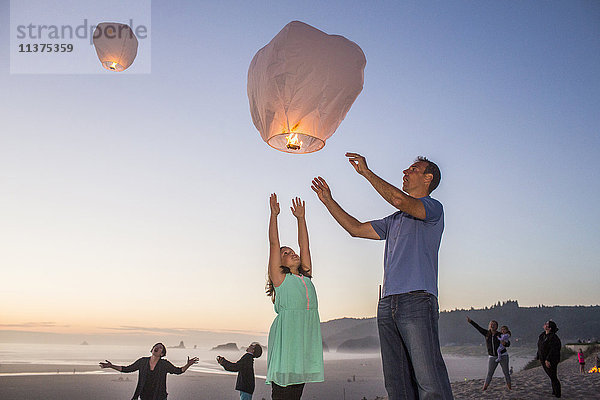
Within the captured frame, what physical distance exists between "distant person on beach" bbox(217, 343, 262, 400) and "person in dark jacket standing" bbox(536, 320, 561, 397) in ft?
22.8

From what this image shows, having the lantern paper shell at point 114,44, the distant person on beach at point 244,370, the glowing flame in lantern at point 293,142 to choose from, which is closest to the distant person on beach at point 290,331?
the glowing flame in lantern at point 293,142

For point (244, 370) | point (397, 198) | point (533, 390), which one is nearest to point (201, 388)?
point (533, 390)

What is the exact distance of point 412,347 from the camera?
2.49m

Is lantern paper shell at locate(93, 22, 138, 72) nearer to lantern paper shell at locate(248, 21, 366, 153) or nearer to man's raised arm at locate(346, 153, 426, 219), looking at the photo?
lantern paper shell at locate(248, 21, 366, 153)

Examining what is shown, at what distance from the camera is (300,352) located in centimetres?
387

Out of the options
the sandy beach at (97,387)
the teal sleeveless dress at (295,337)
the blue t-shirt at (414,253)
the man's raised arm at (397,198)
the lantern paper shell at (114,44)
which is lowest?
the sandy beach at (97,387)

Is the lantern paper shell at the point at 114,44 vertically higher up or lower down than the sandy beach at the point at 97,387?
higher up

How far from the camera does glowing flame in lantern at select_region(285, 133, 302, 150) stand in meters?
3.98

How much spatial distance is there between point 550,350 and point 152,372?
8.44 metres

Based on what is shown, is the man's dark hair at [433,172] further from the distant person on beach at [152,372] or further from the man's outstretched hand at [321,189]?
the distant person on beach at [152,372]

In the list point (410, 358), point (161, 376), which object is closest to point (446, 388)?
point (410, 358)

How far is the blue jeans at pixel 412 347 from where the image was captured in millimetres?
2449

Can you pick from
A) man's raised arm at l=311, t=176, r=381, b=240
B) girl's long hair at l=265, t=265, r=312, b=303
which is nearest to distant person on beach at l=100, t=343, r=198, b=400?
girl's long hair at l=265, t=265, r=312, b=303

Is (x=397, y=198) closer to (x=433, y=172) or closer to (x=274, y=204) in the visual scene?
(x=433, y=172)
